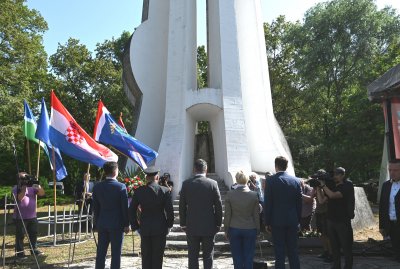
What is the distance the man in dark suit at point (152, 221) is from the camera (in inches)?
232

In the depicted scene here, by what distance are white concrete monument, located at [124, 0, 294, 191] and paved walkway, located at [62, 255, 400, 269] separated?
509 centimetres

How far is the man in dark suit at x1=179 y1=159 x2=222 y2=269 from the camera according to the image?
233 inches

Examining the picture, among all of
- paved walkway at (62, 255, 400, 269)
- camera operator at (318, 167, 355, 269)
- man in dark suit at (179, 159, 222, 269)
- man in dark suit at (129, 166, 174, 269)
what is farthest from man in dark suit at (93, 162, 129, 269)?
camera operator at (318, 167, 355, 269)

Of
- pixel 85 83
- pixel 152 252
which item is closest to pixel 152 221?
pixel 152 252

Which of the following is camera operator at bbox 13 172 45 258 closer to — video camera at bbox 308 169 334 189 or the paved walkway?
the paved walkway

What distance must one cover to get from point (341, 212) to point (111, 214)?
359cm

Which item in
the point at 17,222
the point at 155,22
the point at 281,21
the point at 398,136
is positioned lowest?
the point at 17,222

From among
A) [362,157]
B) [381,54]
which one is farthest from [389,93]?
[381,54]

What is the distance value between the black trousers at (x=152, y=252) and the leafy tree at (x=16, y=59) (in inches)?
615

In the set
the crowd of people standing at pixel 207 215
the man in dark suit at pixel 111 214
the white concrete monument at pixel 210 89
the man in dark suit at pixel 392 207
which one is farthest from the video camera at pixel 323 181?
the white concrete monument at pixel 210 89

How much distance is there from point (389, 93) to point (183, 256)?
5.79m

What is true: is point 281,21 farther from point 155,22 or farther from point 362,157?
point 155,22

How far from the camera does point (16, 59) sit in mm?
23078

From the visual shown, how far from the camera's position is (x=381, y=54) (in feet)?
85.7
